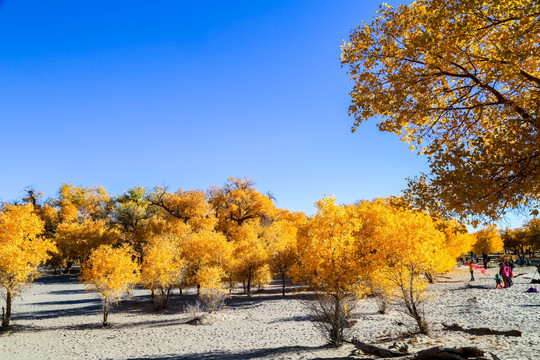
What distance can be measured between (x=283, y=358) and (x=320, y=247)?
421 cm

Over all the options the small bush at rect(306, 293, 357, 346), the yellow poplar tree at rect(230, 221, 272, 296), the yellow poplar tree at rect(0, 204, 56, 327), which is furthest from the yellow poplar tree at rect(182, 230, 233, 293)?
the small bush at rect(306, 293, 357, 346)

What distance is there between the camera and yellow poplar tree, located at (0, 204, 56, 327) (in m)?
17.6

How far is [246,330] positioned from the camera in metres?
17.3

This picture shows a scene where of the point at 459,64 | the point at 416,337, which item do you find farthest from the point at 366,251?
the point at 459,64

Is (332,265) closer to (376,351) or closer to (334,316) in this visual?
(334,316)

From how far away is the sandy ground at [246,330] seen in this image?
1153 cm

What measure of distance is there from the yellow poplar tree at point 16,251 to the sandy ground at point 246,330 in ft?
8.57

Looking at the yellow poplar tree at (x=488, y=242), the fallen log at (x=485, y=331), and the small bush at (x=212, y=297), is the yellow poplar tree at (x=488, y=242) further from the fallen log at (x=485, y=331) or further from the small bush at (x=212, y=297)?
the small bush at (x=212, y=297)

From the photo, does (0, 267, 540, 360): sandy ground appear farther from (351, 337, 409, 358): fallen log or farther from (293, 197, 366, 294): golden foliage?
(293, 197, 366, 294): golden foliage

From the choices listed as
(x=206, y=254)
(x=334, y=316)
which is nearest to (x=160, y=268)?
(x=206, y=254)

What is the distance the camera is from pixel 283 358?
10.8m

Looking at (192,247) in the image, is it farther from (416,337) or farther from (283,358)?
(416,337)

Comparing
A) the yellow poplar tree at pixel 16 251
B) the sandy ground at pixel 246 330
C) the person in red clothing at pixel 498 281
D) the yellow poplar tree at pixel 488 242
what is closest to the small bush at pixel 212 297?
the sandy ground at pixel 246 330

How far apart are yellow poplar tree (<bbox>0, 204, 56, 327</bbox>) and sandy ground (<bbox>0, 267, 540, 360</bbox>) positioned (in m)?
2.61
